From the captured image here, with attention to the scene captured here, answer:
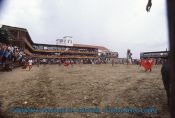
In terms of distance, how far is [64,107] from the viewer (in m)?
8.30

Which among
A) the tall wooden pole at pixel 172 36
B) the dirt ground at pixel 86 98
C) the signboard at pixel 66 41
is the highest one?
the signboard at pixel 66 41

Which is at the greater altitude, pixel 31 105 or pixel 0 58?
pixel 0 58

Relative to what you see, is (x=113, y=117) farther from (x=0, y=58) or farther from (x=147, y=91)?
(x=0, y=58)

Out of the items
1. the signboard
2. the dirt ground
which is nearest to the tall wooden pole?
the dirt ground

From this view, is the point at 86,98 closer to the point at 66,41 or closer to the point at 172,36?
the point at 172,36

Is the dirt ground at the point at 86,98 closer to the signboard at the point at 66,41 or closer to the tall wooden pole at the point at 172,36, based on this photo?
the tall wooden pole at the point at 172,36

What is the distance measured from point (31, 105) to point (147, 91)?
4705 mm

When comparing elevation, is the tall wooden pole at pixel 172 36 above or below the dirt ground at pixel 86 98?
above

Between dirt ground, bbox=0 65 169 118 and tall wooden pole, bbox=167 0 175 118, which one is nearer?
tall wooden pole, bbox=167 0 175 118

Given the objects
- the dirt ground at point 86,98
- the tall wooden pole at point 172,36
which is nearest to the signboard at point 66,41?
the dirt ground at point 86,98

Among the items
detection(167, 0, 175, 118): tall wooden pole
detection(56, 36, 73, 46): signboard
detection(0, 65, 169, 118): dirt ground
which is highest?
detection(56, 36, 73, 46): signboard

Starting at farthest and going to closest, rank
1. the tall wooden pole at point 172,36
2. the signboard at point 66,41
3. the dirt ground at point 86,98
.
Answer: the signboard at point 66,41, the dirt ground at point 86,98, the tall wooden pole at point 172,36

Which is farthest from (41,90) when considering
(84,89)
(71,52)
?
(71,52)

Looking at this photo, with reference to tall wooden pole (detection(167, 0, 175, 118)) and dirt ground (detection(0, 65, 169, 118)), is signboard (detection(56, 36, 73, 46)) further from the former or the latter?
tall wooden pole (detection(167, 0, 175, 118))
